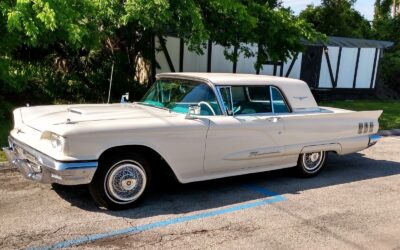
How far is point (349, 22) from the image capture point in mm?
26016

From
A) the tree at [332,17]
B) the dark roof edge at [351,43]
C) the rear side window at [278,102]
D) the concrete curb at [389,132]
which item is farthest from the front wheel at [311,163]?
the tree at [332,17]

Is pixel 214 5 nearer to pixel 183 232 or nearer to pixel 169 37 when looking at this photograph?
pixel 169 37

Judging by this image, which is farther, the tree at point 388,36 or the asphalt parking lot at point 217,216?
A: the tree at point 388,36

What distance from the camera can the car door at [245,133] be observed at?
216 inches

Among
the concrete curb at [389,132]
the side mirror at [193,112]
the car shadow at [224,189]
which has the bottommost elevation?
the concrete curb at [389,132]

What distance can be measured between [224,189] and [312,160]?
5.45ft

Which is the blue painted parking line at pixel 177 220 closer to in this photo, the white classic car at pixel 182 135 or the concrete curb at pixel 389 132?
the white classic car at pixel 182 135

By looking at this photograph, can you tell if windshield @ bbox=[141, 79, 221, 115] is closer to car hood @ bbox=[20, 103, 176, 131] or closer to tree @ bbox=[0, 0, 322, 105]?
car hood @ bbox=[20, 103, 176, 131]

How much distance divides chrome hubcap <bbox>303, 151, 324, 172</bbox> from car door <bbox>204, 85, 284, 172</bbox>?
68 cm

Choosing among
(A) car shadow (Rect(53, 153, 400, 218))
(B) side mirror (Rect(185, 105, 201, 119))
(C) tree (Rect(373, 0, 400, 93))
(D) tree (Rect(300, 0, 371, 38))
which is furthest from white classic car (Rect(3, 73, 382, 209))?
(D) tree (Rect(300, 0, 371, 38))

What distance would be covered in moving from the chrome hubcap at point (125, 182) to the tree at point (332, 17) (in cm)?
1974

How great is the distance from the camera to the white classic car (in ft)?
15.1

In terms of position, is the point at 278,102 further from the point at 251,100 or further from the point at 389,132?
the point at 389,132

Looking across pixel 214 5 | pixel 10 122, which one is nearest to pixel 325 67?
pixel 214 5
